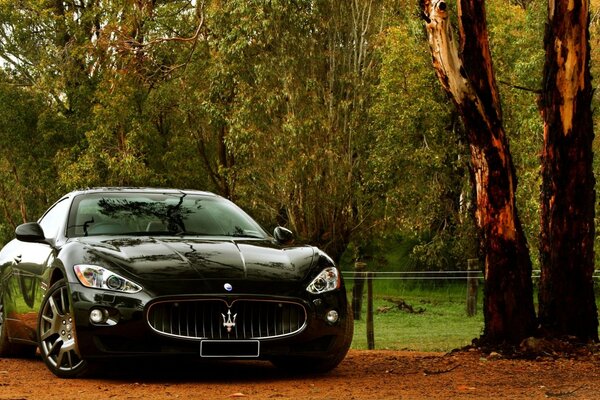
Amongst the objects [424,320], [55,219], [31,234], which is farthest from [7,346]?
[424,320]

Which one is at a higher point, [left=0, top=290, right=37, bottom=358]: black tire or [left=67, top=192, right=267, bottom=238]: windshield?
[left=67, top=192, right=267, bottom=238]: windshield

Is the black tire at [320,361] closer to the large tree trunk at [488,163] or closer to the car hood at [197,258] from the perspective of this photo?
the car hood at [197,258]

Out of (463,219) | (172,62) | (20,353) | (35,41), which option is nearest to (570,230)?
(20,353)

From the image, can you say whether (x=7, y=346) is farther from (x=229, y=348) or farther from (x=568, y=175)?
(x=568, y=175)

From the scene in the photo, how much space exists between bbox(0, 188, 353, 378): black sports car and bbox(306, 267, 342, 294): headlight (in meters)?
0.01

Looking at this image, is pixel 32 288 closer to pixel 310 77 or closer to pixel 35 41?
pixel 310 77

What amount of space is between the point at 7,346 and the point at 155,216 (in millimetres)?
2322

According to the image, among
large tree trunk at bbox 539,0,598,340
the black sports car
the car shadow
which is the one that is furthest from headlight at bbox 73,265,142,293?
large tree trunk at bbox 539,0,598,340

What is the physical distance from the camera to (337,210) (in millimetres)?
31641

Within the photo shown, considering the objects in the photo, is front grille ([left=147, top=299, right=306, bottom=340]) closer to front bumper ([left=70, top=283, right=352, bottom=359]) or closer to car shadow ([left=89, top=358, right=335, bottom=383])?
front bumper ([left=70, top=283, right=352, bottom=359])

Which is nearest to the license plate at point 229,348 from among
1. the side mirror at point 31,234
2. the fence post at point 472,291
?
the side mirror at point 31,234

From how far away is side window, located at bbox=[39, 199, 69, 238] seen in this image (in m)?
10.0

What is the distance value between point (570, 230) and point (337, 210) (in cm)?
2031

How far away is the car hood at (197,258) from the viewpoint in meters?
8.57
